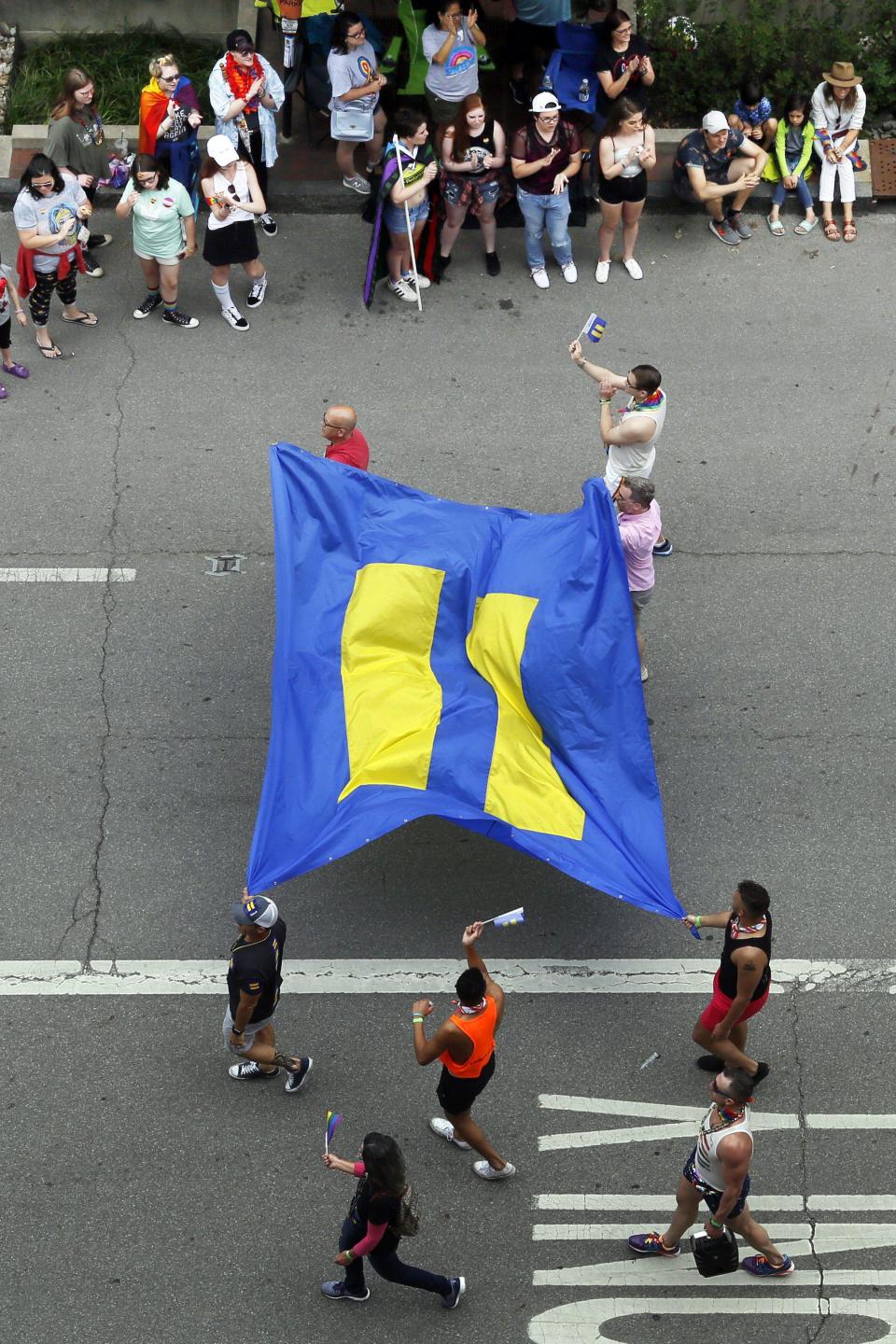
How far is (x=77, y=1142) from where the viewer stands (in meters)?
7.10

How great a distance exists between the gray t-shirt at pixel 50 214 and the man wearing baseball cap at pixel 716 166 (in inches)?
197

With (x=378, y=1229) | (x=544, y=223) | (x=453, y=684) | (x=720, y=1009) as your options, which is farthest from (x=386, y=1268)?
(x=544, y=223)

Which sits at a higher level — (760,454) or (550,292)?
(550,292)

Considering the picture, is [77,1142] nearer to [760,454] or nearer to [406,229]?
[760,454]

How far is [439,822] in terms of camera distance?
858cm

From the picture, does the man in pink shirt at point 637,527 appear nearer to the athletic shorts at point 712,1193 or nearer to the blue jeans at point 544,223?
the athletic shorts at point 712,1193

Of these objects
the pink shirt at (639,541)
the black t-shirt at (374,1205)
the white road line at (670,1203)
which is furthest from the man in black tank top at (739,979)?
the pink shirt at (639,541)

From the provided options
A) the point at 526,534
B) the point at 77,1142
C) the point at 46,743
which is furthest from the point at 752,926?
the point at 46,743

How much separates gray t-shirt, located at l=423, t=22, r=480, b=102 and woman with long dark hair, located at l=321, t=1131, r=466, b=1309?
9.12 metres

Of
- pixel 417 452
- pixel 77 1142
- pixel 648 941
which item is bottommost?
pixel 77 1142

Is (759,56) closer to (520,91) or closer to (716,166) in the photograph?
(716,166)

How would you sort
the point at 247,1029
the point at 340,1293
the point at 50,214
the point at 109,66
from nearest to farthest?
the point at 340,1293, the point at 247,1029, the point at 50,214, the point at 109,66

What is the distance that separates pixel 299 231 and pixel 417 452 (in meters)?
3.05

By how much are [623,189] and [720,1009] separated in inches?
286
